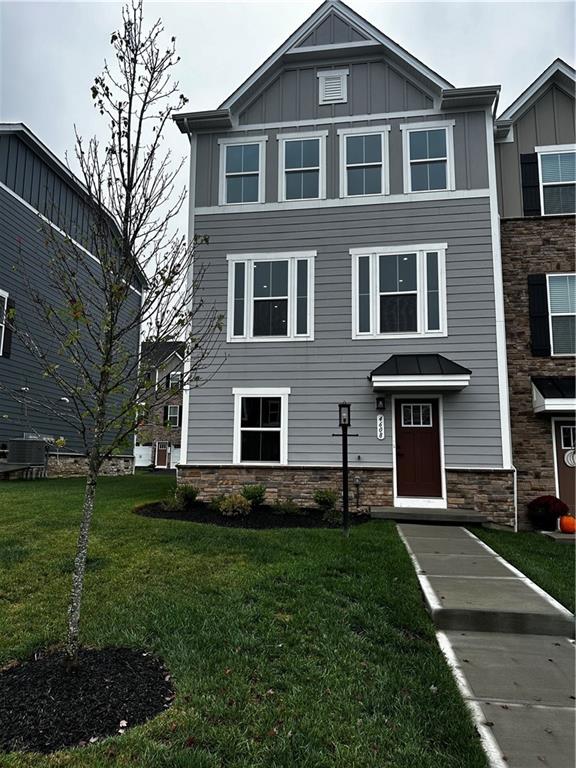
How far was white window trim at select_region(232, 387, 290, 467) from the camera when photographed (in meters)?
10.4

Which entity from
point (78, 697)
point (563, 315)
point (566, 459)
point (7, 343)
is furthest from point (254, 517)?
point (7, 343)

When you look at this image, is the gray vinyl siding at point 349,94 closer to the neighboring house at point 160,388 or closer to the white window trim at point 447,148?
the white window trim at point 447,148

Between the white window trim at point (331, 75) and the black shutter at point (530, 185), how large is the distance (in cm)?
439

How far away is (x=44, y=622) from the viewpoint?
4.07 meters

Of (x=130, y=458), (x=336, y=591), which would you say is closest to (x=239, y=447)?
(x=336, y=591)

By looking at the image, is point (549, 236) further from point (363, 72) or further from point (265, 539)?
point (265, 539)

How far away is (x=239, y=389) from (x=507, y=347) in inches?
233

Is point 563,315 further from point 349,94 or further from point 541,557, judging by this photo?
point 349,94

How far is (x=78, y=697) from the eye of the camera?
300 centimetres

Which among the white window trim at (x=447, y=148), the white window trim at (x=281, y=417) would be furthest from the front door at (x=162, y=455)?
the white window trim at (x=447, y=148)

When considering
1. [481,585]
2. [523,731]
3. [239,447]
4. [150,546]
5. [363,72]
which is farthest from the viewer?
[363,72]

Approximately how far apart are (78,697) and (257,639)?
130 centimetres

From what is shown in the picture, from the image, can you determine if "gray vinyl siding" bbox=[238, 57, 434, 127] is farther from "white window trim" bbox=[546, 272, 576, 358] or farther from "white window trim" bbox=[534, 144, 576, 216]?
"white window trim" bbox=[546, 272, 576, 358]

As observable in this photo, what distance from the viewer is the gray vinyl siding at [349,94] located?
11156 mm
